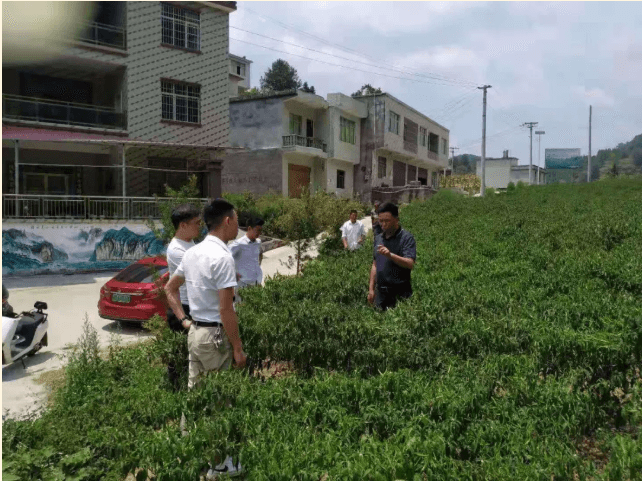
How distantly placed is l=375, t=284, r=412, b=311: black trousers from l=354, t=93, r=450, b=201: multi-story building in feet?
101

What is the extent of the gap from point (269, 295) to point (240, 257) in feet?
2.58

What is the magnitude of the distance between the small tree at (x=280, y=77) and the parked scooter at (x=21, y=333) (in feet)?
190

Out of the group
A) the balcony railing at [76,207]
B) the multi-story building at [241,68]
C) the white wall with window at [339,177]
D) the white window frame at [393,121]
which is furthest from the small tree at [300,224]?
the multi-story building at [241,68]

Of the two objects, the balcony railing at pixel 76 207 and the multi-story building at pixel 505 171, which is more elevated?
the multi-story building at pixel 505 171

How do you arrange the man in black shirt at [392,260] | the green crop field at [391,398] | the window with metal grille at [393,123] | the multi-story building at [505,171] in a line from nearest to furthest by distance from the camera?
the green crop field at [391,398], the man in black shirt at [392,260], the window with metal grille at [393,123], the multi-story building at [505,171]

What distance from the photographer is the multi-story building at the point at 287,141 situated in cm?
3019

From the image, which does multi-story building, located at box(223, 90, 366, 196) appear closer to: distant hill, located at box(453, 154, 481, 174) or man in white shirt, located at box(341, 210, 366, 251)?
man in white shirt, located at box(341, 210, 366, 251)

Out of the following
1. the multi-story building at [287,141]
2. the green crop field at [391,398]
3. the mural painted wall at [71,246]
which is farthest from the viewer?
the multi-story building at [287,141]

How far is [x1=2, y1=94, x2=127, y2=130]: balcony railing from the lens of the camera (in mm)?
21406

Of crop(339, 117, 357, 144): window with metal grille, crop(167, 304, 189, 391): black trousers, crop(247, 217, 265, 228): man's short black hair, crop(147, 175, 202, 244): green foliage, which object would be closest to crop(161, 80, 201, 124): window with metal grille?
crop(339, 117, 357, 144): window with metal grille

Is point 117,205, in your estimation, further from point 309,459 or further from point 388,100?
point 388,100

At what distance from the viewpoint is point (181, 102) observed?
25406 mm

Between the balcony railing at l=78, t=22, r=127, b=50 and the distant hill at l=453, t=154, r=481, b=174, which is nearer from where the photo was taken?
the balcony railing at l=78, t=22, r=127, b=50

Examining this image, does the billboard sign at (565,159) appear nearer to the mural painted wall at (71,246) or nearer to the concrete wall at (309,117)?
the concrete wall at (309,117)
